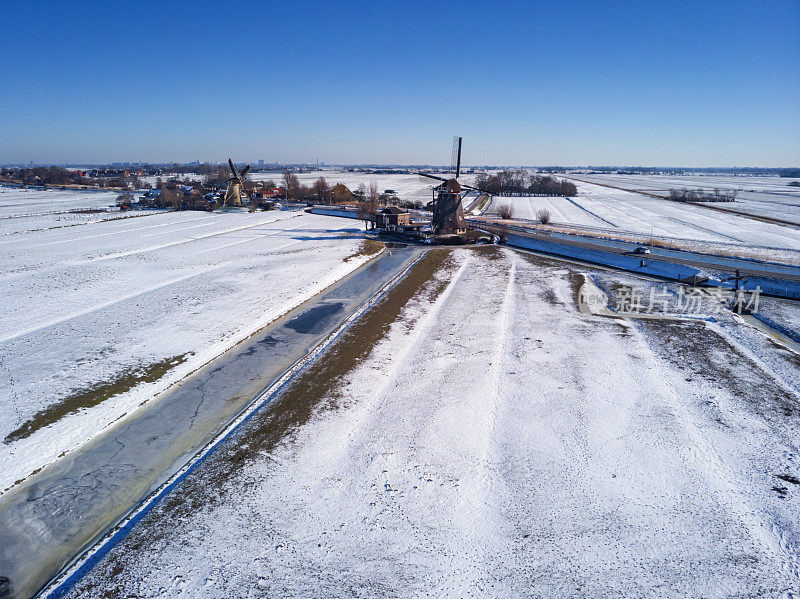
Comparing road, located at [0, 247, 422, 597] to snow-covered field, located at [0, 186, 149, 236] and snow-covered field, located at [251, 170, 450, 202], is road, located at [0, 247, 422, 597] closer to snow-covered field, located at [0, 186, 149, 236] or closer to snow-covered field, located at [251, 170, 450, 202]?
snow-covered field, located at [0, 186, 149, 236]

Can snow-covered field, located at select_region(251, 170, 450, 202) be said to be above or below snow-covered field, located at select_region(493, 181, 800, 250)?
above

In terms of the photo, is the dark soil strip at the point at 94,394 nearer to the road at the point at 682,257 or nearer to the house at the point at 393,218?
Result: the house at the point at 393,218

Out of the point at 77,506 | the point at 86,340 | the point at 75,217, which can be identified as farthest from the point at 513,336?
the point at 75,217

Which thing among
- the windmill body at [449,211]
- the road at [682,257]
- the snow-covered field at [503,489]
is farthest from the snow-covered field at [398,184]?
the snow-covered field at [503,489]

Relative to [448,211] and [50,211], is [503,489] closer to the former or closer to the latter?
[448,211]

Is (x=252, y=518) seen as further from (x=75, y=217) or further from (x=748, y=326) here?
(x=75, y=217)

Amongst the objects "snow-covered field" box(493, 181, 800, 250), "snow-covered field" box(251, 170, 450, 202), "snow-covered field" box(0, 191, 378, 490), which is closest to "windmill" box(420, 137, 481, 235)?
"snow-covered field" box(0, 191, 378, 490)
